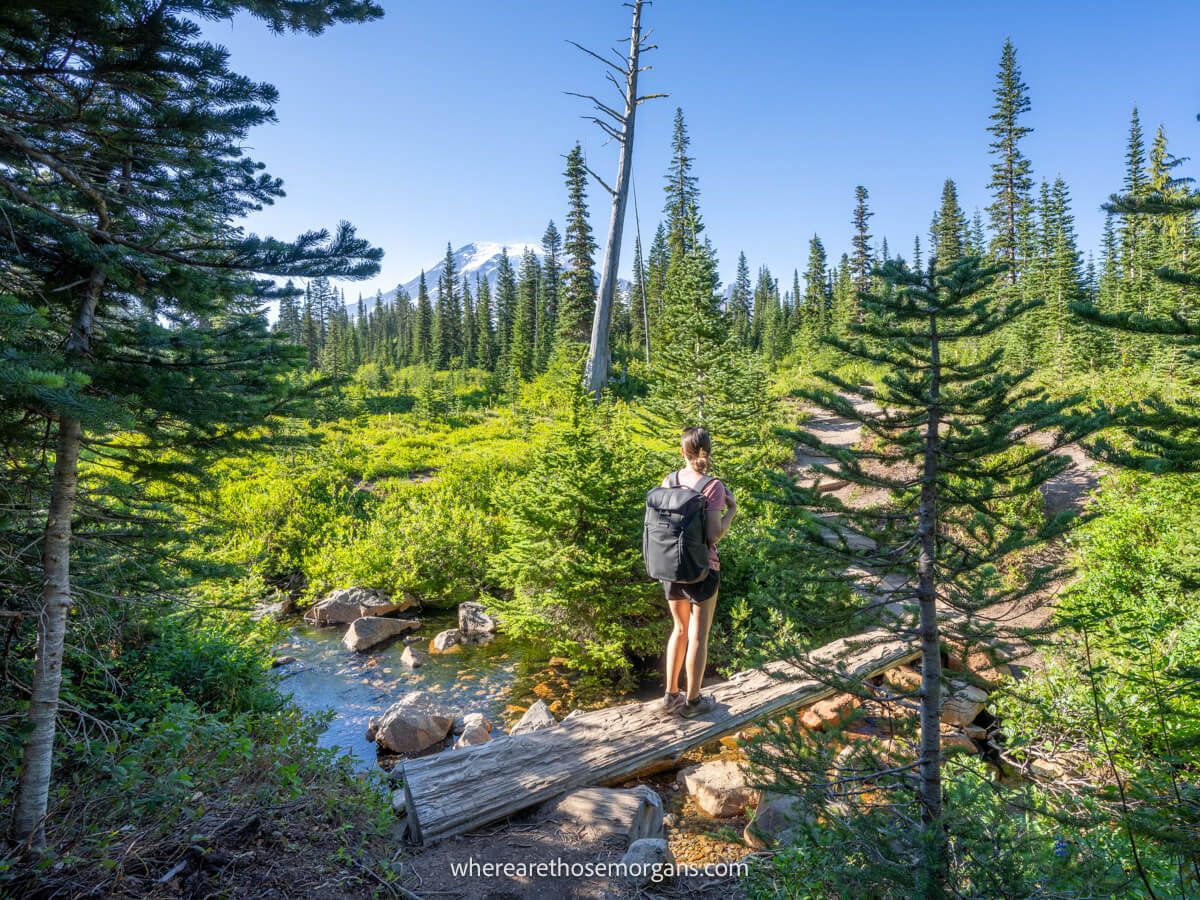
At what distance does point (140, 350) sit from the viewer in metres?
2.87

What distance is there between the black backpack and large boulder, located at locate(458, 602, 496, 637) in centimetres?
585

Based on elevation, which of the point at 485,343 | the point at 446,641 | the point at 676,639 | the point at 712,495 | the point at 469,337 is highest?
the point at 469,337

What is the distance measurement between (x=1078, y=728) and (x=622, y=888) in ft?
11.2

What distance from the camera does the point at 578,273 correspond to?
3225 centimetres

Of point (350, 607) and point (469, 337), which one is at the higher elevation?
point (469, 337)

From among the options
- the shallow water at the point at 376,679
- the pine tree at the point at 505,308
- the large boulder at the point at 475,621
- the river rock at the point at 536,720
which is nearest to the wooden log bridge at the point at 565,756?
the river rock at the point at 536,720

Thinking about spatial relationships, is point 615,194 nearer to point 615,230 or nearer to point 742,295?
point 615,230

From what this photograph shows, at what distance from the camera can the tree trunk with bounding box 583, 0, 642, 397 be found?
577 inches

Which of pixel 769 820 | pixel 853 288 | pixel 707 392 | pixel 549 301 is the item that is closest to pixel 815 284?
pixel 853 288

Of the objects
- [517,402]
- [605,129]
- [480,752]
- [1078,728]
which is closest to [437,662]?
[480,752]

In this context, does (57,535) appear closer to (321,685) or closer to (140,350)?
(140,350)

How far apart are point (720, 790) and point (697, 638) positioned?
124cm

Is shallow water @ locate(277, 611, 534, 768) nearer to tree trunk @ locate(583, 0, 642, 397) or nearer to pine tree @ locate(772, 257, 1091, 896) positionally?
pine tree @ locate(772, 257, 1091, 896)

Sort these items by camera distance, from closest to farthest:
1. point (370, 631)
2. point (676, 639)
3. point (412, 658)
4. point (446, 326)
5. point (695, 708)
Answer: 1. point (676, 639)
2. point (695, 708)
3. point (412, 658)
4. point (370, 631)
5. point (446, 326)
